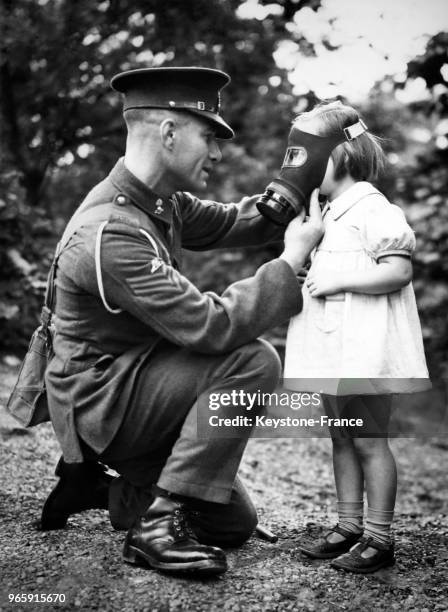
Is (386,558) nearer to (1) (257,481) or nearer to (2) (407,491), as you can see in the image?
(1) (257,481)

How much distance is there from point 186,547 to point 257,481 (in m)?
1.81

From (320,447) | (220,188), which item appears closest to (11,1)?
(220,188)

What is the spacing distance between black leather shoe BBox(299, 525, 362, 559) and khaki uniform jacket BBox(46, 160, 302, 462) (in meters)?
0.80

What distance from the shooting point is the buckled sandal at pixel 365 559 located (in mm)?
2473

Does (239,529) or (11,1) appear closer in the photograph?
(239,529)

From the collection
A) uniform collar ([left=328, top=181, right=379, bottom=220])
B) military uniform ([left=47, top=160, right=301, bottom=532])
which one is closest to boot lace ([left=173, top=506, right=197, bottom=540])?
military uniform ([left=47, top=160, right=301, bottom=532])

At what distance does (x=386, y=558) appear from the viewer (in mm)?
2531

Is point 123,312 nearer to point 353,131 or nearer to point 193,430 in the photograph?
point 193,430

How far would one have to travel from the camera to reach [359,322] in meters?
2.52

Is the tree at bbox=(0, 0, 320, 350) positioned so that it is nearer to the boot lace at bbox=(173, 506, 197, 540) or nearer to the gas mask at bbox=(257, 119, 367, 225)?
the gas mask at bbox=(257, 119, 367, 225)

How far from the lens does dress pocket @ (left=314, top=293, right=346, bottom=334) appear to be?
257 cm

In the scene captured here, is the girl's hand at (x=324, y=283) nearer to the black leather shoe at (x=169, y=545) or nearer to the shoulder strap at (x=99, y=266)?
the shoulder strap at (x=99, y=266)

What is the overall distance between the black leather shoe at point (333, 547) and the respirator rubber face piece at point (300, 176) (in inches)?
46.0
